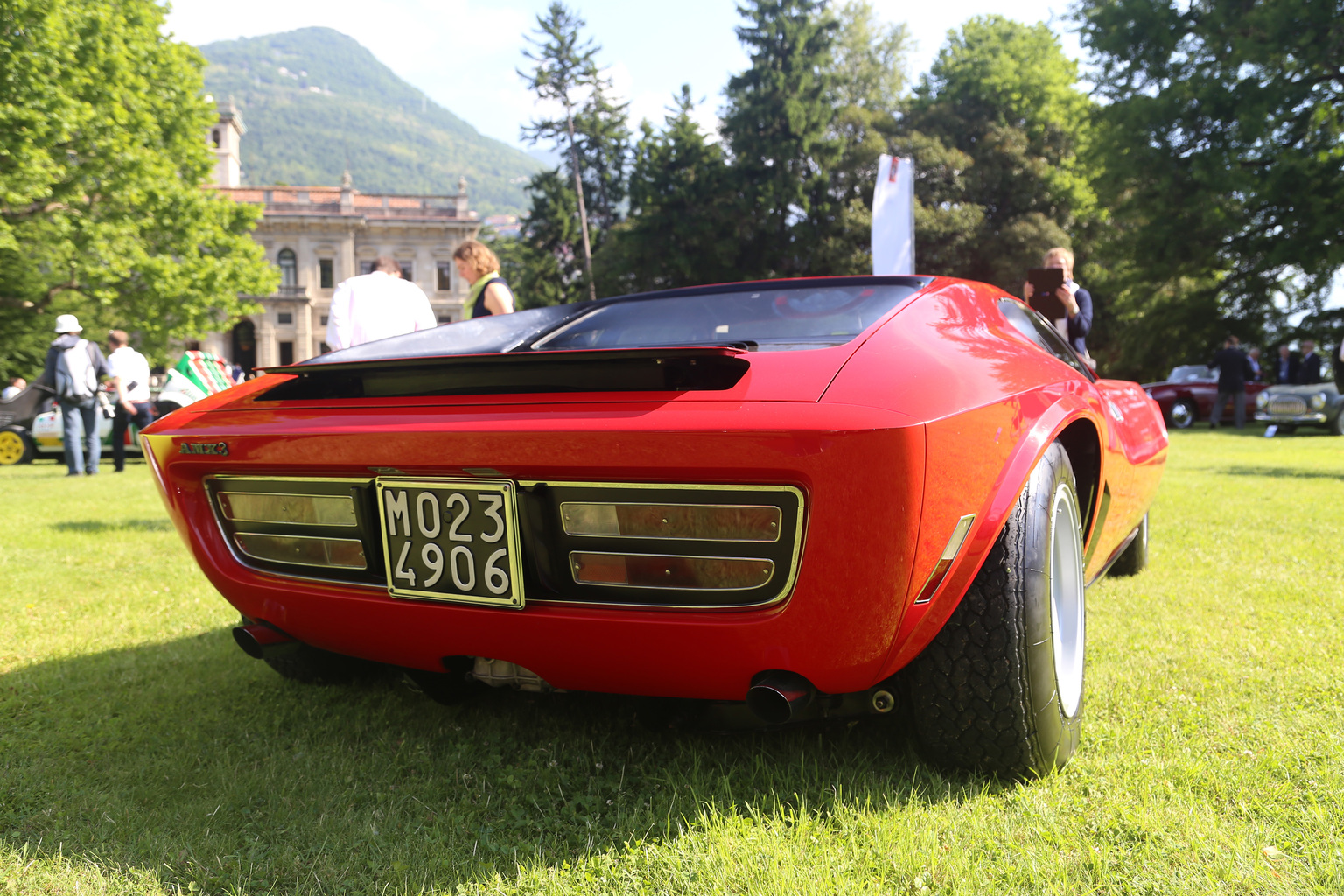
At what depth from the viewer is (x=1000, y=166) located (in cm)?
3088

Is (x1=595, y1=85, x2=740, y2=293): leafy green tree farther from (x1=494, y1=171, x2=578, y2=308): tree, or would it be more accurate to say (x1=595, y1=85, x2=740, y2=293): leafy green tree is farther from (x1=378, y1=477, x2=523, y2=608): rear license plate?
(x1=378, y1=477, x2=523, y2=608): rear license plate

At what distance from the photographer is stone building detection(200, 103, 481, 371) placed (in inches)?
2391

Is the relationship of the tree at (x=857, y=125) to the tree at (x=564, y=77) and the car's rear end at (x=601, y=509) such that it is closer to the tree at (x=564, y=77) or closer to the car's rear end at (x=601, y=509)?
the tree at (x=564, y=77)

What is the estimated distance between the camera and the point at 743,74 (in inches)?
1347

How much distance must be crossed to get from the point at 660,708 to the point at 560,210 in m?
40.8

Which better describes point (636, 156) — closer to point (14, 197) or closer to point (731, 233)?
point (731, 233)

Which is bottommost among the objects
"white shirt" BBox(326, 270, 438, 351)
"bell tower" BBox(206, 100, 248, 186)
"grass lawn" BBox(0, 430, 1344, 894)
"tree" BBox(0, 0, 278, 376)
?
"grass lawn" BBox(0, 430, 1344, 894)

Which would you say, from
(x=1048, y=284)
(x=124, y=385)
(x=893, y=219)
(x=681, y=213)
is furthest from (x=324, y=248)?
(x=1048, y=284)

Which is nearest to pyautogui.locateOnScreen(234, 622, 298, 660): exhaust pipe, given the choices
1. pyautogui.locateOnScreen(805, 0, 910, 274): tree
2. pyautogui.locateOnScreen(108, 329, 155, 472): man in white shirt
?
pyautogui.locateOnScreen(108, 329, 155, 472): man in white shirt

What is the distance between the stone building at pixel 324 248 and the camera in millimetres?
60719

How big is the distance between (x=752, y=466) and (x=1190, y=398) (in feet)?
67.4

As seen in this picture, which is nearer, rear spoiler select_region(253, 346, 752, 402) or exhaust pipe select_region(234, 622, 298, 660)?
rear spoiler select_region(253, 346, 752, 402)

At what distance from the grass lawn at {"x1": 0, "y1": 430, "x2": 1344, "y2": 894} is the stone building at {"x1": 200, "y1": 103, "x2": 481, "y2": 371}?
58.9m

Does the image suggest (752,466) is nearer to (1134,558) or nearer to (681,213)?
(1134,558)
